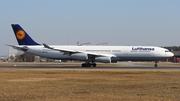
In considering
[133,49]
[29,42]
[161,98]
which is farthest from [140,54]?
[161,98]

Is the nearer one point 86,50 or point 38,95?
point 38,95

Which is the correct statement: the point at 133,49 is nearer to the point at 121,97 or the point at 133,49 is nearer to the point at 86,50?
the point at 86,50

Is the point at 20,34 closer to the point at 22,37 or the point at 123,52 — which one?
the point at 22,37

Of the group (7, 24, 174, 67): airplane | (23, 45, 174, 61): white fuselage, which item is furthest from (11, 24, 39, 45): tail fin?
(23, 45, 174, 61): white fuselage

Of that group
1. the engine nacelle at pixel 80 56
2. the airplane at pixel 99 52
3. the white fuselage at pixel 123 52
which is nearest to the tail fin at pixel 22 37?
the airplane at pixel 99 52

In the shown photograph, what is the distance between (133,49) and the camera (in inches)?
2199

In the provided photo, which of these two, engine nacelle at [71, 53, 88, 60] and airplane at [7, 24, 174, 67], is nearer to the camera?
engine nacelle at [71, 53, 88, 60]

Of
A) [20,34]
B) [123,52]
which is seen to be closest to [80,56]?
[123,52]

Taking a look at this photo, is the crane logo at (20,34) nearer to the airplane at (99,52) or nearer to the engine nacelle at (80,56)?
the airplane at (99,52)

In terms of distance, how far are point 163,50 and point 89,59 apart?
12585mm

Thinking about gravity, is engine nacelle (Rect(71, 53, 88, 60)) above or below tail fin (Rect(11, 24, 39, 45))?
below

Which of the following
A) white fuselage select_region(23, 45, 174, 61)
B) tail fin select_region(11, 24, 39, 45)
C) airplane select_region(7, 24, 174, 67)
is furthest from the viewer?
tail fin select_region(11, 24, 39, 45)

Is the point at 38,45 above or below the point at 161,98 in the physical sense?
above

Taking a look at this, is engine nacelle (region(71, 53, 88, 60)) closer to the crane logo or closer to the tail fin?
the tail fin
